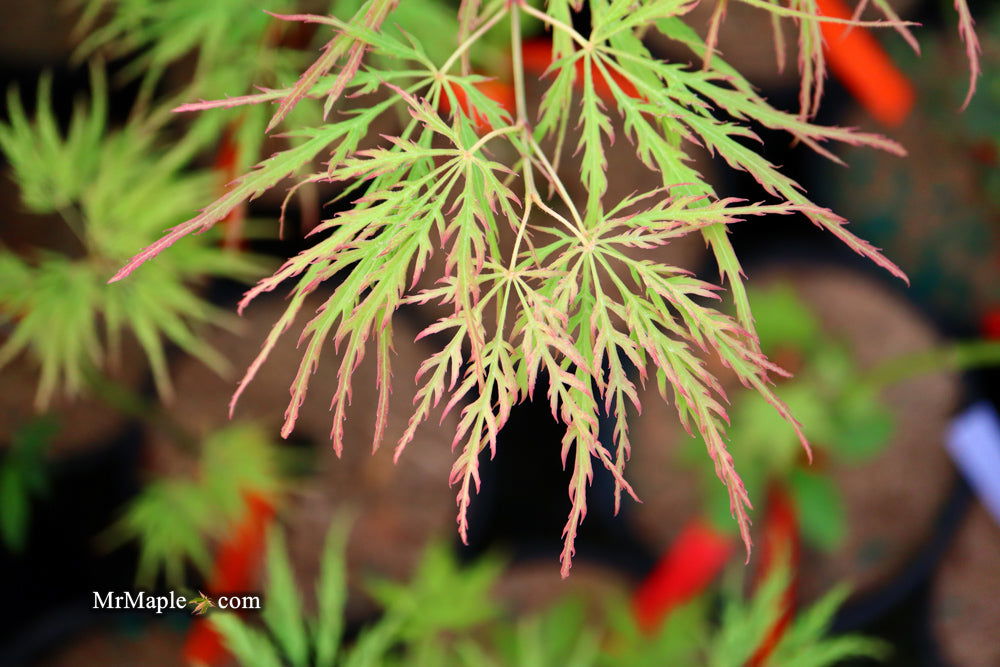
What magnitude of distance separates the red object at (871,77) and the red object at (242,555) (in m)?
Result: 1.09

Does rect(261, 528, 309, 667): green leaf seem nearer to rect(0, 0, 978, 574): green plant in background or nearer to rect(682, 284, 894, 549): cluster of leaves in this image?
rect(0, 0, 978, 574): green plant in background

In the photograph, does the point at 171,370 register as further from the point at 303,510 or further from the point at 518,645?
the point at 518,645

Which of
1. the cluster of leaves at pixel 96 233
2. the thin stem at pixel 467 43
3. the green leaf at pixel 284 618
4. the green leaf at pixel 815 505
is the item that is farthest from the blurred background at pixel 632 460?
the thin stem at pixel 467 43

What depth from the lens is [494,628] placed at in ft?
3.53

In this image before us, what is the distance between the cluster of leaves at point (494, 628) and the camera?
0.70 m

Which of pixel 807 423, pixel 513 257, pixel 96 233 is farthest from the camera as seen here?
pixel 807 423

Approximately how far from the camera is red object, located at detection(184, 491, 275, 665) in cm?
104

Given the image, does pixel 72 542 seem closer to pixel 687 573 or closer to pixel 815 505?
pixel 687 573

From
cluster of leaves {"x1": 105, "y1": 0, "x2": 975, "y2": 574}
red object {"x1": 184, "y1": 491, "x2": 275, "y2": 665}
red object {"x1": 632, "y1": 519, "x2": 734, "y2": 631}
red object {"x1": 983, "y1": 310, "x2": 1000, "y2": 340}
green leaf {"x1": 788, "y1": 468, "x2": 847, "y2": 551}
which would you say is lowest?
red object {"x1": 632, "y1": 519, "x2": 734, "y2": 631}

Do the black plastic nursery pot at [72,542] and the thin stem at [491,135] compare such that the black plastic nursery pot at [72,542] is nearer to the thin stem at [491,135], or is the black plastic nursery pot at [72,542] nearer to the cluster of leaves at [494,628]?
the cluster of leaves at [494,628]

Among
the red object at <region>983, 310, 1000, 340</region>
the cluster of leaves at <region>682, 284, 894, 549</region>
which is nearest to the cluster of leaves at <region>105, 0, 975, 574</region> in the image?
the cluster of leaves at <region>682, 284, 894, 549</region>

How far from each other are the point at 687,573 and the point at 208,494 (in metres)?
0.73

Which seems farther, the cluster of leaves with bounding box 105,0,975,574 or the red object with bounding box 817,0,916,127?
the red object with bounding box 817,0,916,127

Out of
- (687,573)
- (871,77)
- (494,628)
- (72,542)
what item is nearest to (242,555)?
(72,542)
